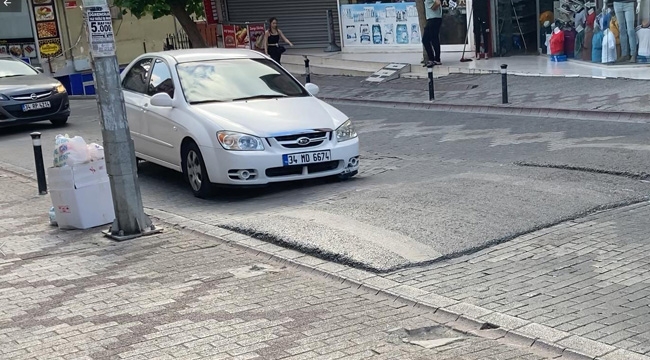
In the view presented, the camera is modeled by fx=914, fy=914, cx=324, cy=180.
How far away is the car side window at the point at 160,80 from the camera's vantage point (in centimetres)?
1098

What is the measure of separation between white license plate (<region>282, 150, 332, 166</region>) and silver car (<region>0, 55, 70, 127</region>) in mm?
8766

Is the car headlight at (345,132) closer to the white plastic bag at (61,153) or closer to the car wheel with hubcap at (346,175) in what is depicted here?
the car wheel with hubcap at (346,175)

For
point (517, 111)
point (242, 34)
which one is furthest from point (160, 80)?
point (242, 34)

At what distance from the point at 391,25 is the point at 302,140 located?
51.2ft

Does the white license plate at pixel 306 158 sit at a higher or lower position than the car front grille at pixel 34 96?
lower

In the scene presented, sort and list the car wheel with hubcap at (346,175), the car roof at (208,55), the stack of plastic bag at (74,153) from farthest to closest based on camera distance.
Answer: the car roof at (208,55) → the car wheel with hubcap at (346,175) → the stack of plastic bag at (74,153)

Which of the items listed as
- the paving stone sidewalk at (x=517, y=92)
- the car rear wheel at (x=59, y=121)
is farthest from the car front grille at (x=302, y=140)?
the car rear wheel at (x=59, y=121)

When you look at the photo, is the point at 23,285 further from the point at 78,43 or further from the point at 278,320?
the point at 78,43

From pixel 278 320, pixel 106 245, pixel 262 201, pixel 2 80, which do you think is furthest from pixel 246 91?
pixel 2 80

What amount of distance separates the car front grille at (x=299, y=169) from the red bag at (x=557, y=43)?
12142 millimetres

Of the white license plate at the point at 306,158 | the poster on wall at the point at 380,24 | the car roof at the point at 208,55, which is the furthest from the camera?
the poster on wall at the point at 380,24

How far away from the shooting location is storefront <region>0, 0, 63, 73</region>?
31703 millimetres

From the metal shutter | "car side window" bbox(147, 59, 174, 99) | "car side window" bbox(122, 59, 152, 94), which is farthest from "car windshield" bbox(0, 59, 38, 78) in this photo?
the metal shutter

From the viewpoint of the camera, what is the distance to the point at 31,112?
1689 cm
